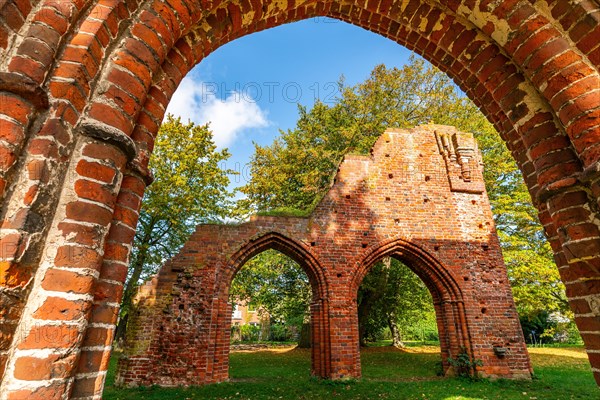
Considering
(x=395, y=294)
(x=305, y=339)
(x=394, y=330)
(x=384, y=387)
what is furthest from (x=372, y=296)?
(x=384, y=387)

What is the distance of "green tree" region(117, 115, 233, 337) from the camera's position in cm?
1468

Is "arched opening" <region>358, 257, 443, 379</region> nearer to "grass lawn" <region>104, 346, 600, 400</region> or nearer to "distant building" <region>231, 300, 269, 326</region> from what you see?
"grass lawn" <region>104, 346, 600, 400</region>

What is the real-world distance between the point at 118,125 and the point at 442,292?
972 cm

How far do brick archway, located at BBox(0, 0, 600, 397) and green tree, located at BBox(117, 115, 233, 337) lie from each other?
13020mm

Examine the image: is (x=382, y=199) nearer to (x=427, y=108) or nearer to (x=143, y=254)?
(x=427, y=108)

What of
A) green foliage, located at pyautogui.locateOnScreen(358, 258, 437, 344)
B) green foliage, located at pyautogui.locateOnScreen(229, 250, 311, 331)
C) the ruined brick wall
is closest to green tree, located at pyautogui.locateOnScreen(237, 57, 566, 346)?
green foliage, located at pyautogui.locateOnScreen(358, 258, 437, 344)

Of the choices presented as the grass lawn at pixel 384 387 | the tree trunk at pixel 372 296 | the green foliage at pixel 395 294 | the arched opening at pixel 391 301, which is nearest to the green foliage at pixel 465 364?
the grass lawn at pixel 384 387

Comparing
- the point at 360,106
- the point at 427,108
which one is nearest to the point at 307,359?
the point at 360,106

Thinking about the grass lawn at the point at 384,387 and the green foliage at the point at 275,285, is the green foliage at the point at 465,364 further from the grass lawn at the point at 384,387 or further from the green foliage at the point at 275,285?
the green foliage at the point at 275,285

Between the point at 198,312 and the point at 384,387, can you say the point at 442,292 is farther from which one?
the point at 198,312

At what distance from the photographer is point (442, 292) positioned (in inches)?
370

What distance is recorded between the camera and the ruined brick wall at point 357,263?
8.05 meters

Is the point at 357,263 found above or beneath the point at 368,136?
beneath

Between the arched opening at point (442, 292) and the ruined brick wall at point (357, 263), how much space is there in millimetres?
28
